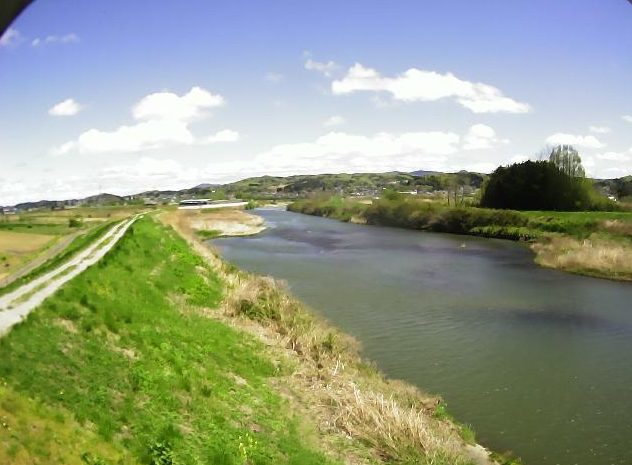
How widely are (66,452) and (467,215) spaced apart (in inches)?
2650

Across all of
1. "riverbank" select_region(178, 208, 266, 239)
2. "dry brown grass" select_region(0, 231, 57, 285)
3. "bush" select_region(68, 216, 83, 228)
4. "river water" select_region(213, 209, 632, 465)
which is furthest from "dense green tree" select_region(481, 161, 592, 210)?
"dry brown grass" select_region(0, 231, 57, 285)

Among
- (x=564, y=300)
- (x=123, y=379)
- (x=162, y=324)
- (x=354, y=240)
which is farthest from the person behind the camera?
(x=354, y=240)

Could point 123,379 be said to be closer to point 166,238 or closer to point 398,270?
point 166,238

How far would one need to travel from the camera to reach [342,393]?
12977 mm

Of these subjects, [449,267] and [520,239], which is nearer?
[449,267]

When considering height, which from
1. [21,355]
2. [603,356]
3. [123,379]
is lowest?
[603,356]

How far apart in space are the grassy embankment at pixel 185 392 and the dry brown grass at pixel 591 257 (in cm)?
2746

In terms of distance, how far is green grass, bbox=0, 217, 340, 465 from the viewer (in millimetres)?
8266

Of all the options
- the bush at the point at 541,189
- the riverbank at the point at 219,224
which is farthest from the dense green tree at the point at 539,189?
the riverbank at the point at 219,224

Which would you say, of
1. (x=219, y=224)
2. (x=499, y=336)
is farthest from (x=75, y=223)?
(x=499, y=336)

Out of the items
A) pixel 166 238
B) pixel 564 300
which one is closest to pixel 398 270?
pixel 564 300

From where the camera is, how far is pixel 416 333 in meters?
22.1

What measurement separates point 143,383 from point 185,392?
908 millimetres

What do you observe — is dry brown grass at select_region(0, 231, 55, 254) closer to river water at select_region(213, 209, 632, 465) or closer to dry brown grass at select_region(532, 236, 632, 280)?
river water at select_region(213, 209, 632, 465)
